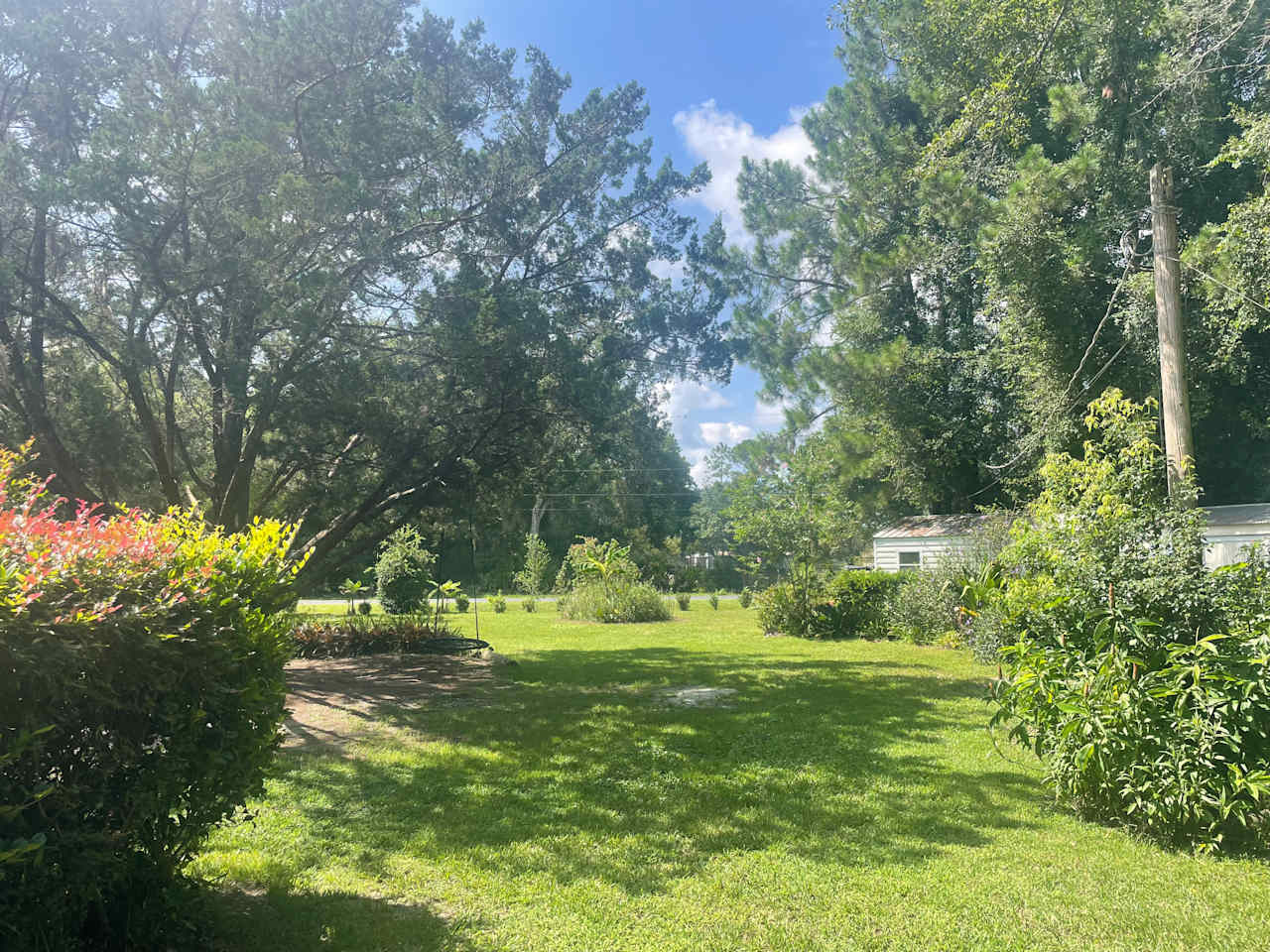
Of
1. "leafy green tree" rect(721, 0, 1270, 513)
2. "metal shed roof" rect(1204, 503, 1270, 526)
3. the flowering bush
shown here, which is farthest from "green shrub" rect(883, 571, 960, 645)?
the flowering bush

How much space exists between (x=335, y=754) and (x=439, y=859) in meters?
2.86

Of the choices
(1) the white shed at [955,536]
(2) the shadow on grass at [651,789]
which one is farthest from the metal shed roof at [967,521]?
(2) the shadow on grass at [651,789]

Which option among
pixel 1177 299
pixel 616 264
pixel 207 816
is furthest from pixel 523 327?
pixel 1177 299

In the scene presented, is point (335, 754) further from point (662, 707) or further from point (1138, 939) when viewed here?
point (1138, 939)

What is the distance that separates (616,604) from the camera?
20766mm

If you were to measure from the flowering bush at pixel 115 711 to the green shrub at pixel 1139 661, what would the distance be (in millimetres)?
4278

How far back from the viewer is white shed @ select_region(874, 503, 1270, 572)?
13000 mm

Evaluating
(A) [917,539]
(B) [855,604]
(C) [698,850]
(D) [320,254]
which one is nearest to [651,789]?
(C) [698,850]

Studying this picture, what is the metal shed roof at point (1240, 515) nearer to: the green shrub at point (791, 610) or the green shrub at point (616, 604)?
the green shrub at point (791, 610)

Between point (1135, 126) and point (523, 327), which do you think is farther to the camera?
point (1135, 126)

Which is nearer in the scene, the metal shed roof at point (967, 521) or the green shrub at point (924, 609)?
the metal shed roof at point (967, 521)

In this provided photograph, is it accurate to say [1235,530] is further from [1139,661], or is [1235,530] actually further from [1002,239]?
[1139,661]

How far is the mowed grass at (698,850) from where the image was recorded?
3127 mm

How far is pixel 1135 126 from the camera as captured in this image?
14.9 metres
